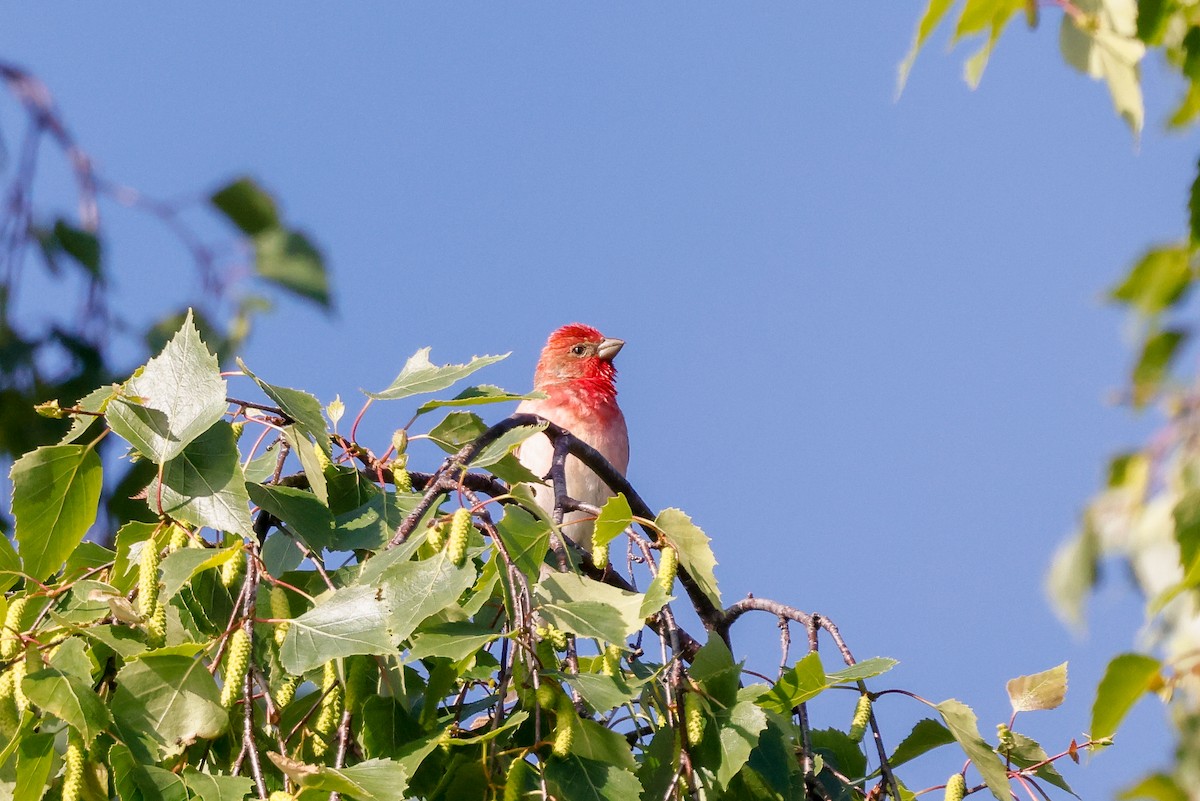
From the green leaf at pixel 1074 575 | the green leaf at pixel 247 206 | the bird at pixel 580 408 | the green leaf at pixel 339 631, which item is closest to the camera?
the green leaf at pixel 339 631

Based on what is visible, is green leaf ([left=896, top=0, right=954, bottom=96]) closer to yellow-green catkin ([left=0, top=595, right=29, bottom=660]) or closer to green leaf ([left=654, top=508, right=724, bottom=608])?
green leaf ([left=654, top=508, right=724, bottom=608])

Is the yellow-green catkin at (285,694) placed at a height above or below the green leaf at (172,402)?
below

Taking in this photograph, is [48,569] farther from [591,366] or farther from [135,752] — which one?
[591,366]

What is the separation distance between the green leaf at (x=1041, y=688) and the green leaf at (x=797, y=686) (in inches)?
18.7

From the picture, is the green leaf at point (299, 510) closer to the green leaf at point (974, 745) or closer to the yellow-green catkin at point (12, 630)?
the yellow-green catkin at point (12, 630)

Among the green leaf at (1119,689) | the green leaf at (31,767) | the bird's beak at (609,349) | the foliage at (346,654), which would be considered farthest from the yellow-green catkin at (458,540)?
the bird's beak at (609,349)

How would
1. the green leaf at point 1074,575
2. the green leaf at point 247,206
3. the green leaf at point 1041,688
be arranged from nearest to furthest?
the green leaf at point 1041,688, the green leaf at point 1074,575, the green leaf at point 247,206

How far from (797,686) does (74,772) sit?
1.37 metres

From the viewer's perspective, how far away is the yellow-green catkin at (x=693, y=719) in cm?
257

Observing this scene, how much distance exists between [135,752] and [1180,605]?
2292 mm

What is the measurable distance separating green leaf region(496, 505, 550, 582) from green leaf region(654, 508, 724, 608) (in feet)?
1.02

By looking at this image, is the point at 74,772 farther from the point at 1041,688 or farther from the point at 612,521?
the point at 1041,688

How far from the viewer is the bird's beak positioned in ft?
28.6

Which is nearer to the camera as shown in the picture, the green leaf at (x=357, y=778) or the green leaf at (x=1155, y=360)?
the green leaf at (x=357, y=778)
